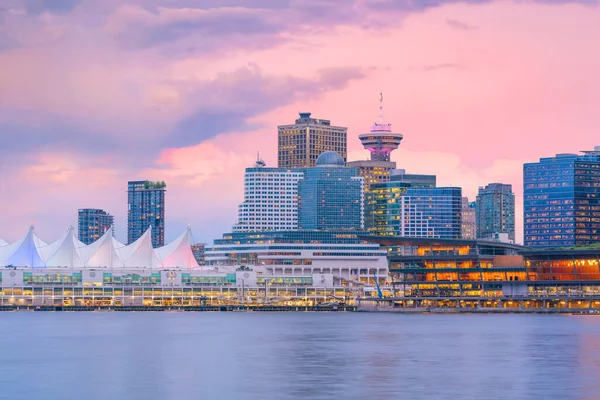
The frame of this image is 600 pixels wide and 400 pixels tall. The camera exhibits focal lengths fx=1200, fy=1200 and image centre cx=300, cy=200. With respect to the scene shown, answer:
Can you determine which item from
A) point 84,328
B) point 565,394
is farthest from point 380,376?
point 84,328

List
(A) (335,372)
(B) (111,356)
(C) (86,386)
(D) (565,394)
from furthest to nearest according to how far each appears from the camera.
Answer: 1. (B) (111,356)
2. (A) (335,372)
3. (C) (86,386)
4. (D) (565,394)

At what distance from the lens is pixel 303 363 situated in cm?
9475

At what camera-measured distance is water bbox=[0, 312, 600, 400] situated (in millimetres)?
75250

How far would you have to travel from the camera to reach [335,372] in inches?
3413

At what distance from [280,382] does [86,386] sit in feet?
42.1

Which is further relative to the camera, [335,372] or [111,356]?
[111,356]

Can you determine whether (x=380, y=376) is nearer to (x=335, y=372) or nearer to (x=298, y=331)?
(x=335, y=372)

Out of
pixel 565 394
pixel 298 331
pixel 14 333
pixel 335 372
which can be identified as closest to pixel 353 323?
pixel 298 331

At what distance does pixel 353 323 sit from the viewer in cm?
17288

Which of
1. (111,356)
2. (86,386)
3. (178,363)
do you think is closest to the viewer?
(86,386)

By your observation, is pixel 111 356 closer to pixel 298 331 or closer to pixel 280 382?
pixel 280 382

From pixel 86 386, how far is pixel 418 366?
85.5 ft

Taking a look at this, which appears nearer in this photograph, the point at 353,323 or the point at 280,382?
the point at 280,382

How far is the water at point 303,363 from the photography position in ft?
247
